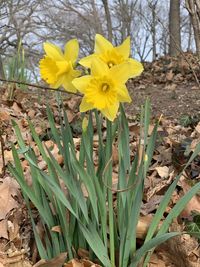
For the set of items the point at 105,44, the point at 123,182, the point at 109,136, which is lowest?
the point at 123,182

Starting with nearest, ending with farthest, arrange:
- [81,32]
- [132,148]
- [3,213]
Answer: [3,213] → [132,148] → [81,32]

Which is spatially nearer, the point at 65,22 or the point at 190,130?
the point at 190,130

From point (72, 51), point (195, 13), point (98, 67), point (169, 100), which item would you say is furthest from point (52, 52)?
point (169, 100)

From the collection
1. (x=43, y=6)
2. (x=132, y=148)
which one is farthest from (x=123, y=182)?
(x=43, y=6)

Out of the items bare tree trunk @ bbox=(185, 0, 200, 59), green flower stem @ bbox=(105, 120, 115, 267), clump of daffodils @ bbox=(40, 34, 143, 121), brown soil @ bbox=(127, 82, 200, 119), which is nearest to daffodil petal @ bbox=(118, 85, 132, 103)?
clump of daffodils @ bbox=(40, 34, 143, 121)

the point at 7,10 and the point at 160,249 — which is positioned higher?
the point at 7,10

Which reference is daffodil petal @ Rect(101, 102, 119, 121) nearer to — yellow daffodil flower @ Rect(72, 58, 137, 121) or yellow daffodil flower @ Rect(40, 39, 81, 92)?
yellow daffodil flower @ Rect(72, 58, 137, 121)

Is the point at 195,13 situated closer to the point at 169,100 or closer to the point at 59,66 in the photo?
the point at 59,66

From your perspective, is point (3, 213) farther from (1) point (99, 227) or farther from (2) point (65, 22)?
(2) point (65, 22)
